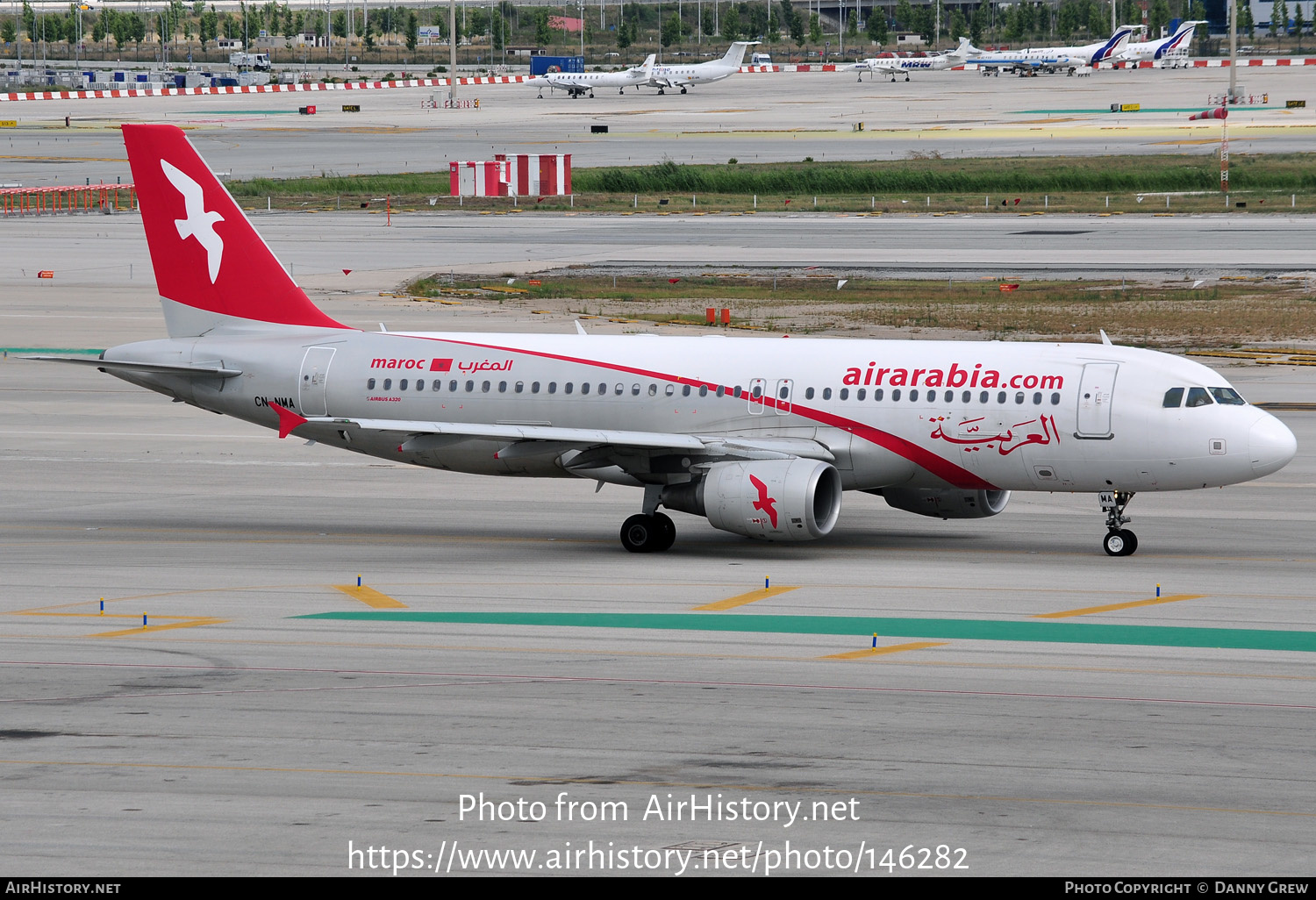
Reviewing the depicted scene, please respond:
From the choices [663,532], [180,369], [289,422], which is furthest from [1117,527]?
[180,369]

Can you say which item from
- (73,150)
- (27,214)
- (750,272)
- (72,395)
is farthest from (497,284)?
(73,150)

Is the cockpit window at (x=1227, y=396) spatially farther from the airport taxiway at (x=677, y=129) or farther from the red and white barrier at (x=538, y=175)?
the airport taxiway at (x=677, y=129)

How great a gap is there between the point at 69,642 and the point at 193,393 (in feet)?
35.9

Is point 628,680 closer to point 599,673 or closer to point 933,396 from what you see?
point 599,673

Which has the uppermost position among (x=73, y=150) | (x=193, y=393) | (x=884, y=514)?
(x=73, y=150)

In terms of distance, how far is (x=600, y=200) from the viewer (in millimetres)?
106375

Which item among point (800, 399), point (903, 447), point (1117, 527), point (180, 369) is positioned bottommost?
point (1117, 527)

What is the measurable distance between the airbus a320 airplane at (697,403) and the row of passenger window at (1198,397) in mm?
36

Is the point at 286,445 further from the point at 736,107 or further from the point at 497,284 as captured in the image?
the point at 736,107

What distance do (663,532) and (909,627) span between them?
24.7ft

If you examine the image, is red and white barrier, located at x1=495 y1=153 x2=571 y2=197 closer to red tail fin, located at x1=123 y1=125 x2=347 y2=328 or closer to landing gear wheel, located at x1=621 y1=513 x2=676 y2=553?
red tail fin, located at x1=123 y1=125 x2=347 y2=328

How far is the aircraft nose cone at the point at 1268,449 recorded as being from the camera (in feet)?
96.9

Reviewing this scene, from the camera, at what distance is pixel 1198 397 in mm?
30188

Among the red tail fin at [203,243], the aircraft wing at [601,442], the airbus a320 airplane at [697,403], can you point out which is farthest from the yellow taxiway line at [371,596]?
the red tail fin at [203,243]
